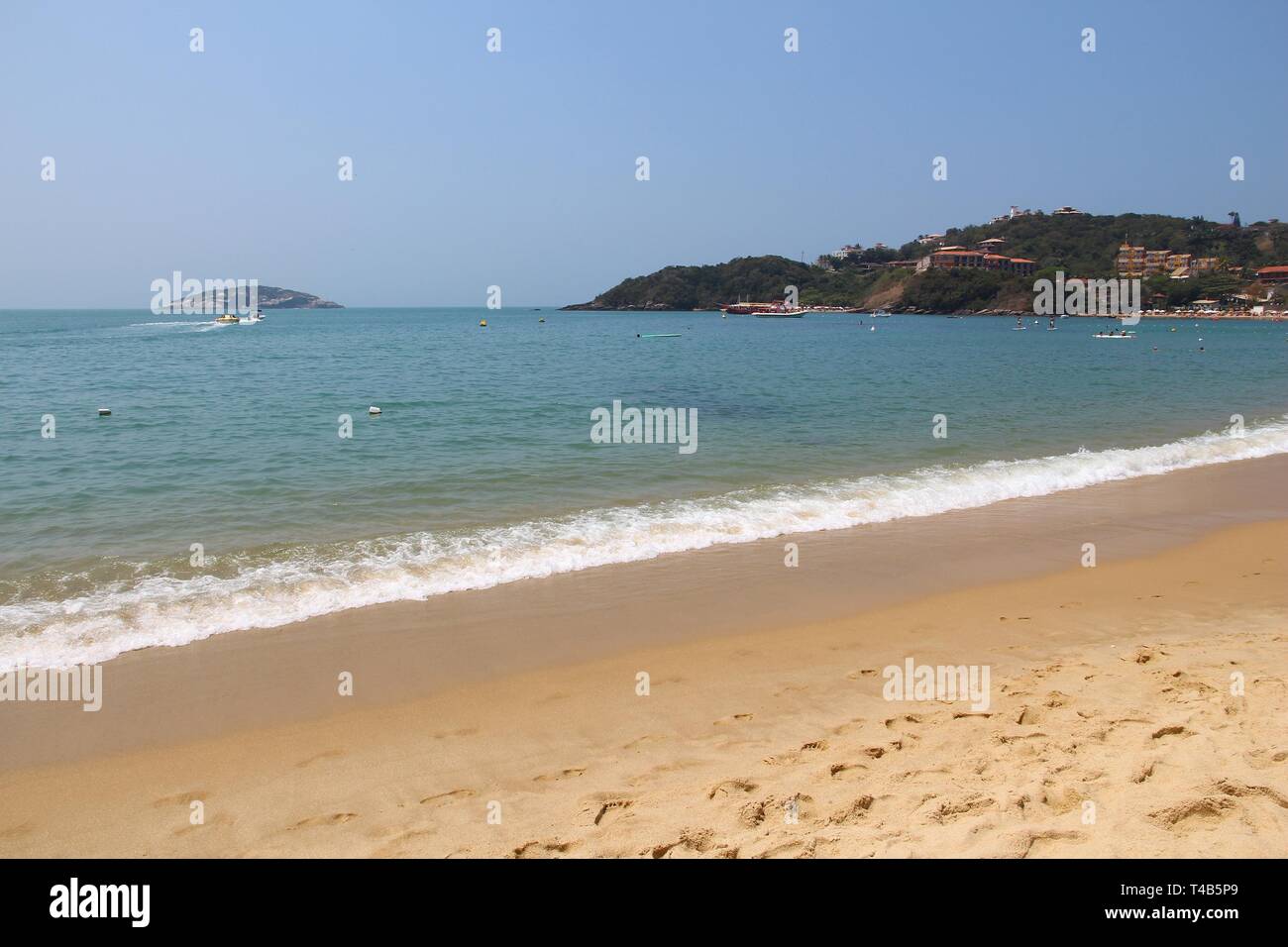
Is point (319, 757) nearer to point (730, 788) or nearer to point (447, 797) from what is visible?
point (447, 797)

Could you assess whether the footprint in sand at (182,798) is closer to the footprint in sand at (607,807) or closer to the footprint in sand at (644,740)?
the footprint in sand at (607,807)

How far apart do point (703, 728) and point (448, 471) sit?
984 cm

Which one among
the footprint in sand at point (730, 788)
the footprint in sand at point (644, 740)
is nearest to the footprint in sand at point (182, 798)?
the footprint in sand at point (644, 740)

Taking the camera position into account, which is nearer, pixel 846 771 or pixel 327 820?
pixel 327 820

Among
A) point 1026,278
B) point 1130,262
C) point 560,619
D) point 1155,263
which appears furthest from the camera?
point 1155,263

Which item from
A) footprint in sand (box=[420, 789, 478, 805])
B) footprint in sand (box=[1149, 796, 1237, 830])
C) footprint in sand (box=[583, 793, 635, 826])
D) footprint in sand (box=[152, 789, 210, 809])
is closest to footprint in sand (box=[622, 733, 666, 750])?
footprint in sand (box=[583, 793, 635, 826])

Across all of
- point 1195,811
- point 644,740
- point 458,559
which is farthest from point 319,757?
point 1195,811

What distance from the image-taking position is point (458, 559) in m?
9.30

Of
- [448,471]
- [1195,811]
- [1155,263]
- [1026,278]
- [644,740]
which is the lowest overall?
[644,740]

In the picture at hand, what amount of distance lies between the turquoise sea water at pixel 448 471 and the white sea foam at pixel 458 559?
0.12 feet

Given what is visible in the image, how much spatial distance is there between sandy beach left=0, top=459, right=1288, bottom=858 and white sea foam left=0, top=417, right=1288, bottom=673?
472 millimetres

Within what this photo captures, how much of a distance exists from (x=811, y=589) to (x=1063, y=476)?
8.66 meters
